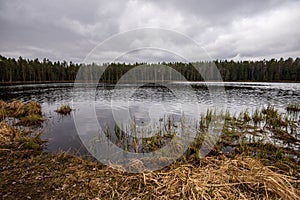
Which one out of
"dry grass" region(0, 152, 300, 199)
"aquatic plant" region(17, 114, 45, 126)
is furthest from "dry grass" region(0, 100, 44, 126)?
"dry grass" region(0, 152, 300, 199)

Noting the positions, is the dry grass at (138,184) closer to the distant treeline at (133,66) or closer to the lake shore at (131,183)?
the lake shore at (131,183)

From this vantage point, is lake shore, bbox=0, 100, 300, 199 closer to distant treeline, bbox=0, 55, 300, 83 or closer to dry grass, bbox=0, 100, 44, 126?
dry grass, bbox=0, 100, 44, 126

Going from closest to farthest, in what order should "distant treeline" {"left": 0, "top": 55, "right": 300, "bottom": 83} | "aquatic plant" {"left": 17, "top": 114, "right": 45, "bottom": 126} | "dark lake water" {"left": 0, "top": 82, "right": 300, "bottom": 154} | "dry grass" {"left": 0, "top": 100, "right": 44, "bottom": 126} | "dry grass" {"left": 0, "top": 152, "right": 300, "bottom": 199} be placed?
1. "dry grass" {"left": 0, "top": 152, "right": 300, "bottom": 199}
2. "dark lake water" {"left": 0, "top": 82, "right": 300, "bottom": 154}
3. "aquatic plant" {"left": 17, "top": 114, "right": 45, "bottom": 126}
4. "dry grass" {"left": 0, "top": 100, "right": 44, "bottom": 126}
5. "distant treeline" {"left": 0, "top": 55, "right": 300, "bottom": 83}

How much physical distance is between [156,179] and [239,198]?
189cm

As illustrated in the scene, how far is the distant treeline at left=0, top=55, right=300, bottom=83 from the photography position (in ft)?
254

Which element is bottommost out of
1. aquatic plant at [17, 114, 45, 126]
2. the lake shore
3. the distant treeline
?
aquatic plant at [17, 114, 45, 126]

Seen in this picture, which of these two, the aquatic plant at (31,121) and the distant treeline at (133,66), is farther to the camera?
the distant treeline at (133,66)

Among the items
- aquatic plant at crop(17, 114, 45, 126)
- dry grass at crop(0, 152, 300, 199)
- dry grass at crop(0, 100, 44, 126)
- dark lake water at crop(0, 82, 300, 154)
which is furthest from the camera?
dry grass at crop(0, 100, 44, 126)

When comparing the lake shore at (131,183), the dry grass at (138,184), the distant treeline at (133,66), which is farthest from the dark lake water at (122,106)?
the distant treeline at (133,66)

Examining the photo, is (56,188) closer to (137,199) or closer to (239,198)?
(137,199)

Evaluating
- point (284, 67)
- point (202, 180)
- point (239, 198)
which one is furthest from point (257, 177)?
point (284, 67)

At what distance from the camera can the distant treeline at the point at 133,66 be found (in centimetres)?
7738

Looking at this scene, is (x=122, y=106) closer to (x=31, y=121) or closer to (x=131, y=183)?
(x=31, y=121)

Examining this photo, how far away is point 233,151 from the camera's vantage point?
743 centimetres
